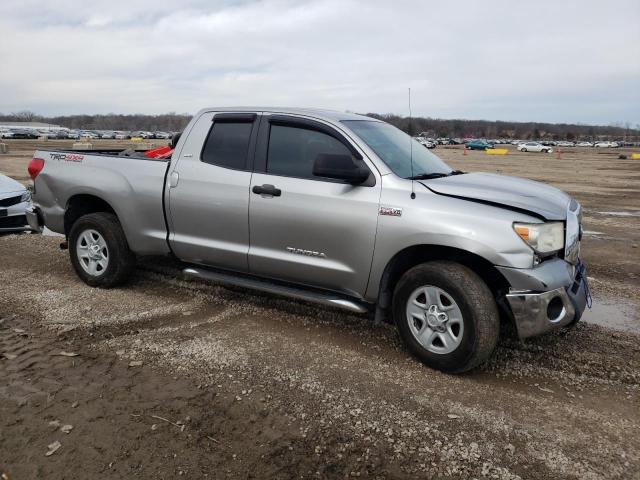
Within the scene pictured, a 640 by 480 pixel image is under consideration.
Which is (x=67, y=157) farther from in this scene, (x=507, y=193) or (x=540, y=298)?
(x=540, y=298)

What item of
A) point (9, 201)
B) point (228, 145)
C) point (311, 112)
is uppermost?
point (311, 112)

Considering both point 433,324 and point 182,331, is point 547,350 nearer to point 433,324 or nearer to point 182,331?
point 433,324

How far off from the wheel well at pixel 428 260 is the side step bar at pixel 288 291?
24 centimetres

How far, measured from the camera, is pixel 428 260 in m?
4.09

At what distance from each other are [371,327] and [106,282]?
9.35 feet

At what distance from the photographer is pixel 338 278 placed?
4.29m

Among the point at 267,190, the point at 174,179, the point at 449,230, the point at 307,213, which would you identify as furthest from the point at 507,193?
the point at 174,179

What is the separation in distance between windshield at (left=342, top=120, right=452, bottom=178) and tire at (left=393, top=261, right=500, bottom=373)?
0.87m

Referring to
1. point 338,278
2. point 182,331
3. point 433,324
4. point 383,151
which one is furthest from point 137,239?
point 433,324

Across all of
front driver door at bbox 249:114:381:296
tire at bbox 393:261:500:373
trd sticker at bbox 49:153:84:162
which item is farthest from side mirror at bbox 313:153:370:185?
trd sticker at bbox 49:153:84:162

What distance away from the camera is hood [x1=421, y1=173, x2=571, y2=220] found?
379 cm

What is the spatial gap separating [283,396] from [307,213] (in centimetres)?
147

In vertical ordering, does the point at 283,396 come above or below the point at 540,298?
below

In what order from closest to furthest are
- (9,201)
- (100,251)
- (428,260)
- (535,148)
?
Answer: (428,260)
(100,251)
(9,201)
(535,148)
